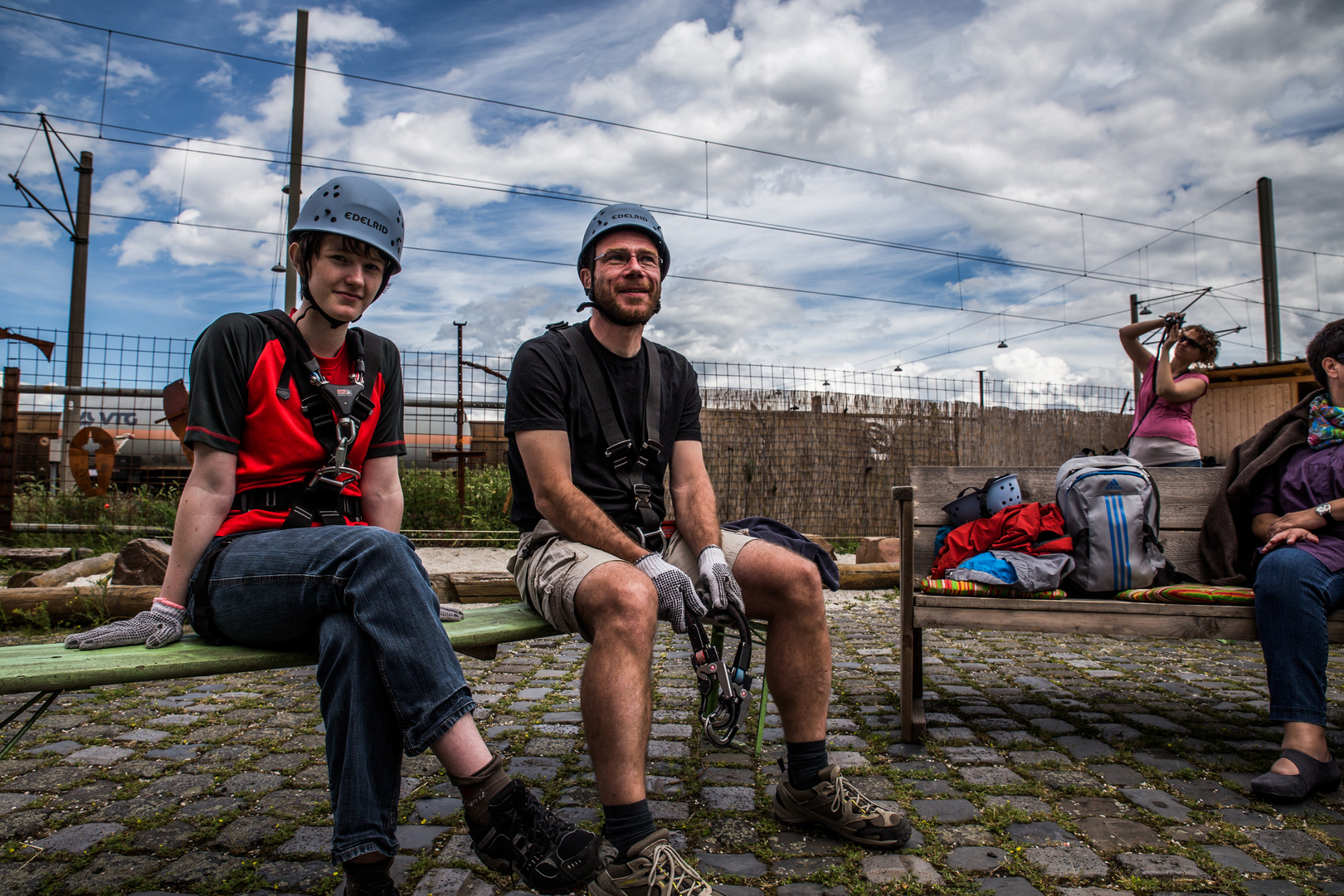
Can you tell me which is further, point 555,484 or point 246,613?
point 555,484

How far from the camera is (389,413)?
2516mm

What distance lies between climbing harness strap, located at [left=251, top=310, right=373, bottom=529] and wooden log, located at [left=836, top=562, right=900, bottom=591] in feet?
17.1

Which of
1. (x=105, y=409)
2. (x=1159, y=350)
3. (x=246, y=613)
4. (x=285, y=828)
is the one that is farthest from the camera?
(x=105, y=409)

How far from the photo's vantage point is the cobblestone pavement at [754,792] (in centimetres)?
205

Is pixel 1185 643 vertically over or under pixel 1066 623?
under

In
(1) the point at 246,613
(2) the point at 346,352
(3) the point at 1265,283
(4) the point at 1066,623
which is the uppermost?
(3) the point at 1265,283

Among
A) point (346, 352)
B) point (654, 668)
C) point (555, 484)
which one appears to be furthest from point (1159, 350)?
point (346, 352)

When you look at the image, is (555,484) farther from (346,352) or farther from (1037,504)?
(1037,504)

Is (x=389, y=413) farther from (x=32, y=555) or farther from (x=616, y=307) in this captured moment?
(x=32, y=555)

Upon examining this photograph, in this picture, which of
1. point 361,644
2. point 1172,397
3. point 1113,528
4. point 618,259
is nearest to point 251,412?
point 361,644

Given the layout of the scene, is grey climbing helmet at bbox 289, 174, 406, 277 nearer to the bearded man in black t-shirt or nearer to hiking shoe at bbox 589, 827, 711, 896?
the bearded man in black t-shirt

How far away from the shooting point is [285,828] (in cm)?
229

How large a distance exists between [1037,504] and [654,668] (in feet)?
6.63

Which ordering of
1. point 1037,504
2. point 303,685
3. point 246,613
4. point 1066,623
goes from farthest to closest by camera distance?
1. point 303,685
2. point 1037,504
3. point 1066,623
4. point 246,613
